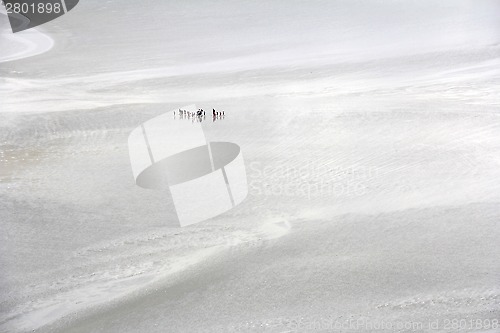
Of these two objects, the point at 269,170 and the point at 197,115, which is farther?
the point at 197,115

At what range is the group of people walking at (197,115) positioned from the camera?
9.93 feet

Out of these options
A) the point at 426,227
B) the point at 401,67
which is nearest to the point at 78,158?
the point at 426,227

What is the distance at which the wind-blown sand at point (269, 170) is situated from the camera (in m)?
2.05

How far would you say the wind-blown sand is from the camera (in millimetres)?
2047

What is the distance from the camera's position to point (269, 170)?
268cm

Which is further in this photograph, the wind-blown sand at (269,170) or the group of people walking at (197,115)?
the group of people walking at (197,115)

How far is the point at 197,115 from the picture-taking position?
3059 millimetres

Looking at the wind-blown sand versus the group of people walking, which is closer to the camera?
the wind-blown sand

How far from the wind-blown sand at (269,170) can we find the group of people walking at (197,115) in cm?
7

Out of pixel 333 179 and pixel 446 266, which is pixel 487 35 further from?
pixel 446 266

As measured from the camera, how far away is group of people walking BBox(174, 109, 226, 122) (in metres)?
3.03

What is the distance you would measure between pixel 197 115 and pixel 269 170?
0.54 meters

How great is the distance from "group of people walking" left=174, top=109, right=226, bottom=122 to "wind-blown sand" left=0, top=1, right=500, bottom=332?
2.6 inches

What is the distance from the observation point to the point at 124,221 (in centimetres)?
239
